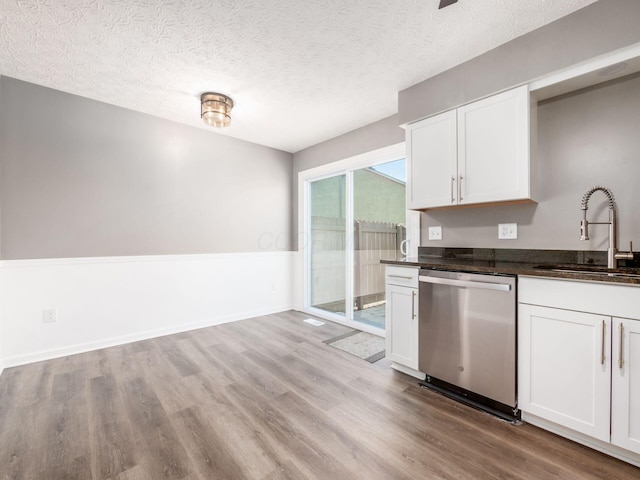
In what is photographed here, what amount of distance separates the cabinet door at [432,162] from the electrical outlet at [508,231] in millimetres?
433

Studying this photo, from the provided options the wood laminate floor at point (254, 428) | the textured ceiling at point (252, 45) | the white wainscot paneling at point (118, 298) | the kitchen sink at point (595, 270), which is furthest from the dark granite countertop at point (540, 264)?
the white wainscot paneling at point (118, 298)

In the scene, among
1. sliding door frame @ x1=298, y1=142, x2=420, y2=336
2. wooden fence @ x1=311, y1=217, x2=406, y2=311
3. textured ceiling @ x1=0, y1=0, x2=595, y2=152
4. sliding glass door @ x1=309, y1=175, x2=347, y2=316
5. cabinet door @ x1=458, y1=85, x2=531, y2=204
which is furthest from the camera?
sliding glass door @ x1=309, y1=175, x2=347, y2=316

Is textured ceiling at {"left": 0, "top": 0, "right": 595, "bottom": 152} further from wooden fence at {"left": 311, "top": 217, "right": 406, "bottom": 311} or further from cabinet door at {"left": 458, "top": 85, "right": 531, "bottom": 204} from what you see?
wooden fence at {"left": 311, "top": 217, "right": 406, "bottom": 311}

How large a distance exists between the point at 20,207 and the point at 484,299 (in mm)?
3917

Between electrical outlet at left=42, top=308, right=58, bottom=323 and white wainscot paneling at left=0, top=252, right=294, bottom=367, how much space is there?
25 mm

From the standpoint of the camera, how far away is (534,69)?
189cm

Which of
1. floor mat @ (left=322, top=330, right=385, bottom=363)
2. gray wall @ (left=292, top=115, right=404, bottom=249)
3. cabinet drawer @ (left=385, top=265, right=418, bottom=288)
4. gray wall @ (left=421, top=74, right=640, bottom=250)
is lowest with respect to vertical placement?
floor mat @ (left=322, top=330, right=385, bottom=363)

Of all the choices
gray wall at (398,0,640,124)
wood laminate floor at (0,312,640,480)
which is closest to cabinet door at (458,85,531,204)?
gray wall at (398,0,640,124)

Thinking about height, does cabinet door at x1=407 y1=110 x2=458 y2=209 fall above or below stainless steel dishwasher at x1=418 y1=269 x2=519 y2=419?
above

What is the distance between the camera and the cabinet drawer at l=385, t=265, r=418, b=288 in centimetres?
225

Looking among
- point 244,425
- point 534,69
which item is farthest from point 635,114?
point 244,425

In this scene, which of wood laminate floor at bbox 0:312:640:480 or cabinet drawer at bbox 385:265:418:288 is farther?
cabinet drawer at bbox 385:265:418:288

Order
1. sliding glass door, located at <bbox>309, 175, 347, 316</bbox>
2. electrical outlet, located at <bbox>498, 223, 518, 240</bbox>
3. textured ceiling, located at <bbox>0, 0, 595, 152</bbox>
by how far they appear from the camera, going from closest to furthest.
Answer: textured ceiling, located at <bbox>0, 0, 595, 152</bbox>
electrical outlet, located at <bbox>498, 223, 518, 240</bbox>
sliding glass door, located at <bbox>309, 175, 347, 316</bbox>

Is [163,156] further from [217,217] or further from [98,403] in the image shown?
[98,403]
